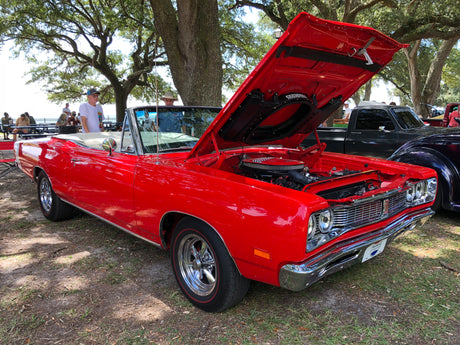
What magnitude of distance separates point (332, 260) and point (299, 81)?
1.59 meters

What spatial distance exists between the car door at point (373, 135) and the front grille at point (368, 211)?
4343 millimetres

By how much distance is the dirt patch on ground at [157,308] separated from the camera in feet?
7.78

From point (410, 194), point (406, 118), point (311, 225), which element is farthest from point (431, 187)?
point (406, 118)

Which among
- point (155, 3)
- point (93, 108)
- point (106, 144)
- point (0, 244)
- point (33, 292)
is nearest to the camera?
point (33, 292)

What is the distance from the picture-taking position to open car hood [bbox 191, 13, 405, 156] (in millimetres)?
2498

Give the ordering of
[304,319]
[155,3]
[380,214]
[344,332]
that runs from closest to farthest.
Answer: [344,332] → [304,319] → [380,214] → [155,3]

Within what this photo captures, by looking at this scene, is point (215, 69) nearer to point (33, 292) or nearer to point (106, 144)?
point (106, 144)

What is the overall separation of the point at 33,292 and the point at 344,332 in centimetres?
256

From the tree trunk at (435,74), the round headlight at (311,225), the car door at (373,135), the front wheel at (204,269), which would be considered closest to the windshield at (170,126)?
the front wheel at (204,269)

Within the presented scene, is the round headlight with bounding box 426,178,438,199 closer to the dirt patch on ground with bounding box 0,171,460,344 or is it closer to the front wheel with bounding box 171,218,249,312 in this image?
the dirt patch on ground with bounding box 0,171,460,344

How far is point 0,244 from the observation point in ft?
13.2

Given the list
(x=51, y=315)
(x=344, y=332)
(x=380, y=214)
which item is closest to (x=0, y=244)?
(x=51, y=315)

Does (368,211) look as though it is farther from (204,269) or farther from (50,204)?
(50,204)

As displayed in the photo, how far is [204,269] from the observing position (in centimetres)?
272
